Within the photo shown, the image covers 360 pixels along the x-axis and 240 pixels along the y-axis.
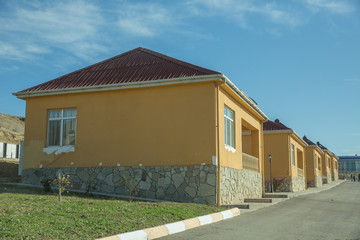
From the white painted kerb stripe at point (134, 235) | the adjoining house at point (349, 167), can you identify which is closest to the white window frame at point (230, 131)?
the white painted kerb stripe at point (134, 235)

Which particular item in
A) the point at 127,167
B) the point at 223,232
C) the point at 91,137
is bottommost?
the point at 223,232

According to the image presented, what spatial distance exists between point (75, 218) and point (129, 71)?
31.1 ft

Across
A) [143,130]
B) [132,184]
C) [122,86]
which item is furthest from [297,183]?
[122,86]

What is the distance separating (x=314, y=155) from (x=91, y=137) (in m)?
30.0

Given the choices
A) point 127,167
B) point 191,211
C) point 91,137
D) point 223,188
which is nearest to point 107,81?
point 91,137

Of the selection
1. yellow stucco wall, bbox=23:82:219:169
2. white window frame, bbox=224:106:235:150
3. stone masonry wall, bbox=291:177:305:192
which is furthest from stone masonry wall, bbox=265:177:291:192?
yellow stucco wall, bbox=23:82:219:169

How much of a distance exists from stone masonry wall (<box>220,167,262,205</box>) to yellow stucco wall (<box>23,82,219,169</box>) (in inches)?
50.6

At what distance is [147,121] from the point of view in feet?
51.6

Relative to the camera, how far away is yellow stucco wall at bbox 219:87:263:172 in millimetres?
15242

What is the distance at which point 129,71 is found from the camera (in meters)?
17.1

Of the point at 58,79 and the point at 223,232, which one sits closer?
the point at 223,232

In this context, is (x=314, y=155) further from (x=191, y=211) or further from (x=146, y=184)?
(x=191, y=211)

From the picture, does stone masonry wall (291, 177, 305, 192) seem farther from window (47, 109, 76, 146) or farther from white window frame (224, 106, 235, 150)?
window (47, 109, 76, 146)

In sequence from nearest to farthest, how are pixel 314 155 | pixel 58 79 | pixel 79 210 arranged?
pixel 79 210, pixel 58 79, pixel 314 155
